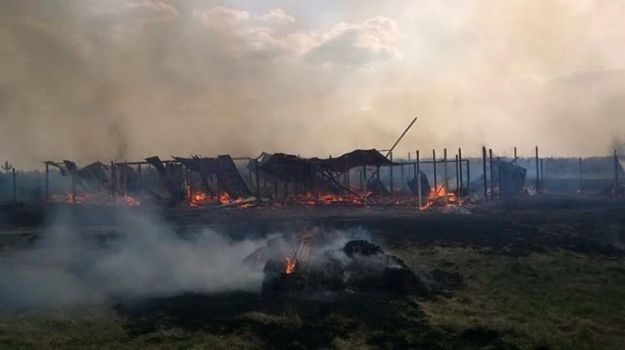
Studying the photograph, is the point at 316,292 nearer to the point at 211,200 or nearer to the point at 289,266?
the point at 289,266

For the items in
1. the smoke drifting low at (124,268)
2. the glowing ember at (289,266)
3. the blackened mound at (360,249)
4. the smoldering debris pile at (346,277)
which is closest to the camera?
the smoldering debris pile at (346,277)

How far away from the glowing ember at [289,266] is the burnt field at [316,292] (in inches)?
8.9

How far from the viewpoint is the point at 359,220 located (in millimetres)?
27672

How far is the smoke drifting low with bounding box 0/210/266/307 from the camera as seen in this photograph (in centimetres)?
1371

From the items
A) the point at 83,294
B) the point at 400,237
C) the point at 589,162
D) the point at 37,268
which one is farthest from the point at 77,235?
the point at 589,162

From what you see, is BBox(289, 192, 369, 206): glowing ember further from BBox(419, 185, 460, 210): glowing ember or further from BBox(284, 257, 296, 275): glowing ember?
BBox(284, 257, 296, 275): glowing ember

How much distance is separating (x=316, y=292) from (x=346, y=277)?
1.10 m

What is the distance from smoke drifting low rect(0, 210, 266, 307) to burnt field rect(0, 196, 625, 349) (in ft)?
0.18

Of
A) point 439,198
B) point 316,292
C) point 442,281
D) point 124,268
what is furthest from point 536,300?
point 439,198

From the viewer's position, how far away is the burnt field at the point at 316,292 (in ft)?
33.7

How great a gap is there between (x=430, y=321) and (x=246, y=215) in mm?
20888

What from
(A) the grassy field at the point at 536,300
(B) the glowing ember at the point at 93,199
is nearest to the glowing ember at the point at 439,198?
(A) the grassy field at the point at 536,300

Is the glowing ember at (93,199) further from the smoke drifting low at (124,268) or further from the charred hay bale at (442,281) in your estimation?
the charred hay bale at (442,281)

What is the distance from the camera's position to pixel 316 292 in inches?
526
